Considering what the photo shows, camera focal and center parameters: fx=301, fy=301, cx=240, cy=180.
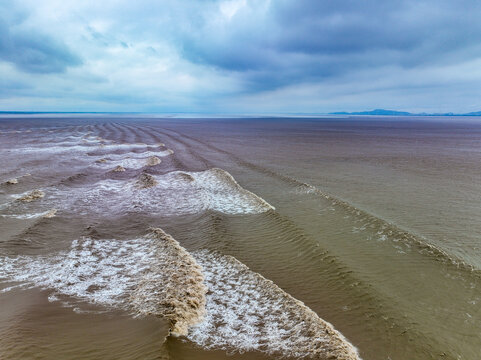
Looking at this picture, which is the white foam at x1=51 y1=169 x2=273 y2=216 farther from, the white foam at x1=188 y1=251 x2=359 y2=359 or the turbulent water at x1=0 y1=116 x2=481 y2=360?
the white foam at x1=188 y1=251 x2=359 y2=359

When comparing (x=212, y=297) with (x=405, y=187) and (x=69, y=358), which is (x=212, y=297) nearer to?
(x=69, y=358)

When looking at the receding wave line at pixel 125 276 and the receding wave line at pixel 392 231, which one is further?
the receding wave line at pixel 392 231

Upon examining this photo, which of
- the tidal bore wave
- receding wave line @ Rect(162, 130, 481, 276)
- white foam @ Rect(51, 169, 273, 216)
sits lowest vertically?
white foam @ Rect(51, 169, 273, 216)

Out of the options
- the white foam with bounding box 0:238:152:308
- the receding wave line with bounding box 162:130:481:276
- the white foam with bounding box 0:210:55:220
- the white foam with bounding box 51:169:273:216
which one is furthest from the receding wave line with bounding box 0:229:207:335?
the receding wave line with bounding box 162:130:481:276

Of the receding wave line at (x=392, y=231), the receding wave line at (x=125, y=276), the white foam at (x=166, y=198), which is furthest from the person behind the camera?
the white foam at (x=166, y=198)

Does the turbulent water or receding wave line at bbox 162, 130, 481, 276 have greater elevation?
receding wave line at bbox 162, 130, 481, 276


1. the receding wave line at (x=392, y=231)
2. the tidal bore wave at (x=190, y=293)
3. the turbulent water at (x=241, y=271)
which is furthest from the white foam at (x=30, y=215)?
the receding wave line at (x=392, y=231)

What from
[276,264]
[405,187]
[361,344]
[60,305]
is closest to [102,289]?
[60,305]

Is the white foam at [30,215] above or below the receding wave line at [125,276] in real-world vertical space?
below

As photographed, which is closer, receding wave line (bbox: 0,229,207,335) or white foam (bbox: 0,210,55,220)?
receding wave line (bbox: 0,229,207,335)

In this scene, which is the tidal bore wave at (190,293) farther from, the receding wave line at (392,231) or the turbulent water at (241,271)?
the receding wave line at (392,231)
